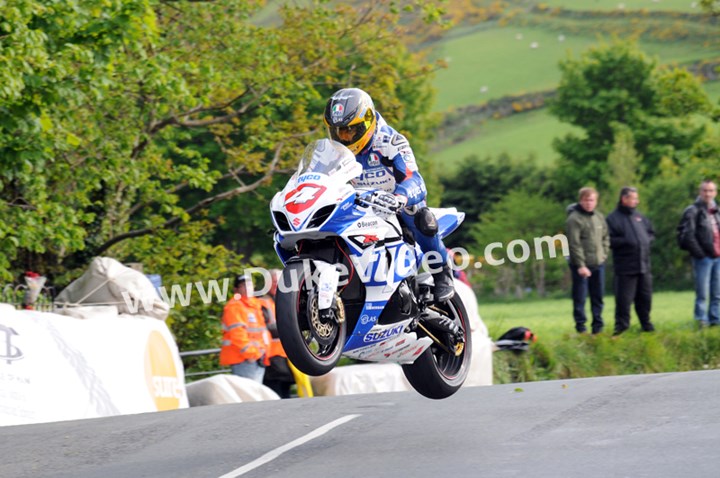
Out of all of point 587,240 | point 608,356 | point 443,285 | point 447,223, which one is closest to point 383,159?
point 447,223

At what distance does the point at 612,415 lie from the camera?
32.3ft

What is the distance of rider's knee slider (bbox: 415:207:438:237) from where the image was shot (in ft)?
29.8

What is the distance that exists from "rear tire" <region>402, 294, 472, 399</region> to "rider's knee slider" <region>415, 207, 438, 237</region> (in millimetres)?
891

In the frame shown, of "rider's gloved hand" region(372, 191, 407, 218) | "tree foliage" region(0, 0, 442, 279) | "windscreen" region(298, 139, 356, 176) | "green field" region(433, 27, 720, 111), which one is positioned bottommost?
"rider's gloved hand" region(372, 191, 407, 218)

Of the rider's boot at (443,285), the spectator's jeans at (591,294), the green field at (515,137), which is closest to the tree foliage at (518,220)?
the green field at (515,137)

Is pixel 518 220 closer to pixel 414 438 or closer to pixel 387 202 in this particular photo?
pixel 414 438

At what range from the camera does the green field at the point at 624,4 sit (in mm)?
123125

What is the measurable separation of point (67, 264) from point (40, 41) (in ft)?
20.2

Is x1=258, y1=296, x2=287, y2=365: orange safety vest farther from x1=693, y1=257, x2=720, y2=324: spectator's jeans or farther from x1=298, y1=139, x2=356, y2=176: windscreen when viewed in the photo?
x1=693, y1=257, x2=720, y2=324: spectator's jeans

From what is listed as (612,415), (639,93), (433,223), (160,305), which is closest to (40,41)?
(160,305)

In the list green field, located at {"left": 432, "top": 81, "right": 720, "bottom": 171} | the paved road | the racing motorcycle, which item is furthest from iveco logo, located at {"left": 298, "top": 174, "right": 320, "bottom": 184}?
green field, located at {"left": 432, "top": 81, "right": 720, "bottom": 171}

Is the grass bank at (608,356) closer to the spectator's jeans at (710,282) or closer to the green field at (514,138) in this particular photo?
the spectator's jeans at (710,282)

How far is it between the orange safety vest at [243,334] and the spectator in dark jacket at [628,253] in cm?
560

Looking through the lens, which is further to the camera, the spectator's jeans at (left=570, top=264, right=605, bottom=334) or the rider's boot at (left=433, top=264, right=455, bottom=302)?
the spectator's jeans at (left=570, top=264, right=605, bottom=334)
